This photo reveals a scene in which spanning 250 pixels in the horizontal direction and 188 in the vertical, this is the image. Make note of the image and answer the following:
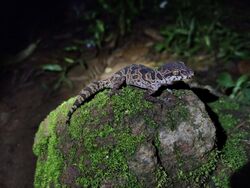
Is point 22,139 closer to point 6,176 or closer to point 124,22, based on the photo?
point 6,176

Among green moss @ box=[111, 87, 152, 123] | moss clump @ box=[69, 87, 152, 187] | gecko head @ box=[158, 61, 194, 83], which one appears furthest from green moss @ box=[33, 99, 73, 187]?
gecko head @ box=[158, 61, 194, 83]

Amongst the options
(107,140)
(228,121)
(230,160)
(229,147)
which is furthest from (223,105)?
(107,140)

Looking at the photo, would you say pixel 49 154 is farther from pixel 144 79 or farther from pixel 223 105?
pixel 223 105

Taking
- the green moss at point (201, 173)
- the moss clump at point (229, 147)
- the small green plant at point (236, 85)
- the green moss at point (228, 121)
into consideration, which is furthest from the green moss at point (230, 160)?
the small green plant at point (236, 85)

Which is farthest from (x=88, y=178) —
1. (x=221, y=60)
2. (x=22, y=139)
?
(x=221, y=60)

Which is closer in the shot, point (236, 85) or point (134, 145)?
point (134, 145)

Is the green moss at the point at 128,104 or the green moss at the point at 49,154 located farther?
the green moss at the point at 49,154

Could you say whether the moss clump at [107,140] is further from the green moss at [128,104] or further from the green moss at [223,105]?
the green moss at [223,105]
